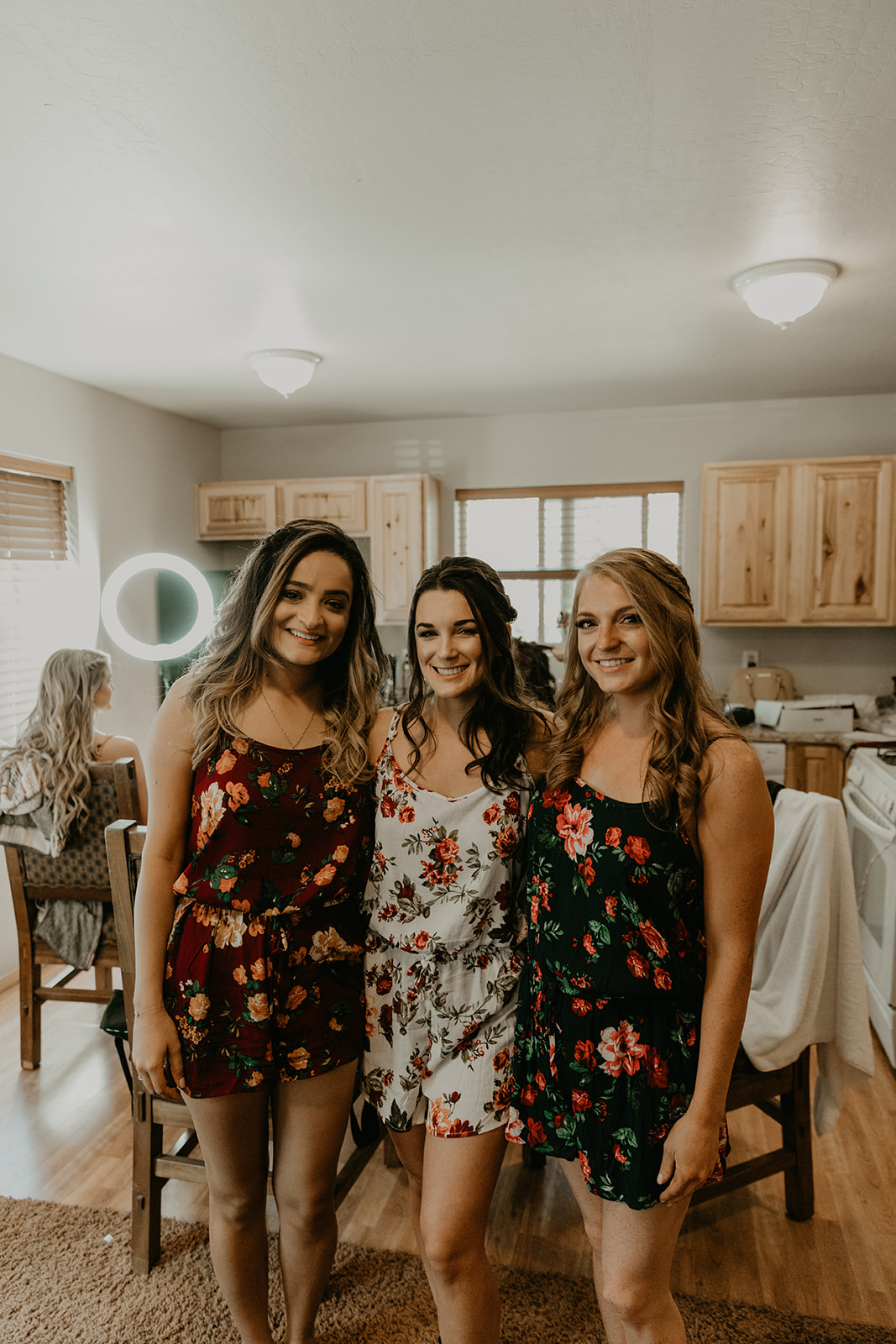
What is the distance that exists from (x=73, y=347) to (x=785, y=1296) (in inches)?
148

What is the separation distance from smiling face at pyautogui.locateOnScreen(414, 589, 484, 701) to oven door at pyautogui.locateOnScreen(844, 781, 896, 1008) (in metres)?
2.02

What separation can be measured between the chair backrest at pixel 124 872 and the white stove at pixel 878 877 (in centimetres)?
220

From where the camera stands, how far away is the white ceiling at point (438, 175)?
58.8 inches

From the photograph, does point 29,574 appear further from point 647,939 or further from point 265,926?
point 647,939

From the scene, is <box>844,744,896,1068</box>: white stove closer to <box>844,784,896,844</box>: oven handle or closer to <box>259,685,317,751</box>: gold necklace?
<box>844,784,896,844</box>: oven handle

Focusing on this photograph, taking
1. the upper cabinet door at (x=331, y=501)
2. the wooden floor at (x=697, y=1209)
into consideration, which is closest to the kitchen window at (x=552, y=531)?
the upper cabinet door at (x=331, y=501)

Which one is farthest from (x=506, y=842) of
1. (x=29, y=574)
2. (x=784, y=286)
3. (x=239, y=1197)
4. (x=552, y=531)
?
(x=552, y=531)

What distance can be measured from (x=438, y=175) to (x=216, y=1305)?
101 inches

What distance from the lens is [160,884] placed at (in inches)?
57.7

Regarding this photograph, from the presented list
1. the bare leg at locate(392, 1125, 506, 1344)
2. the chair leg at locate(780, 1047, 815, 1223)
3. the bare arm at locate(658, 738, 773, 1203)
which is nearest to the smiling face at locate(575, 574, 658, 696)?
the bare arm at locate(658, 738, 773, 1203)

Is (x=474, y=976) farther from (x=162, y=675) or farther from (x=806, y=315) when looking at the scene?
(x=162, y=675)

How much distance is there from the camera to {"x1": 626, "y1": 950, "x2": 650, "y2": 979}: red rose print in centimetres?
123

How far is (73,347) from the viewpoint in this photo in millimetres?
3387

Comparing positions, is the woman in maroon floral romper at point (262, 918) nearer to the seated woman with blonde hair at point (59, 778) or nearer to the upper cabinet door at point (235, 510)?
the seated woman with blonde hair at point (59, 778)
